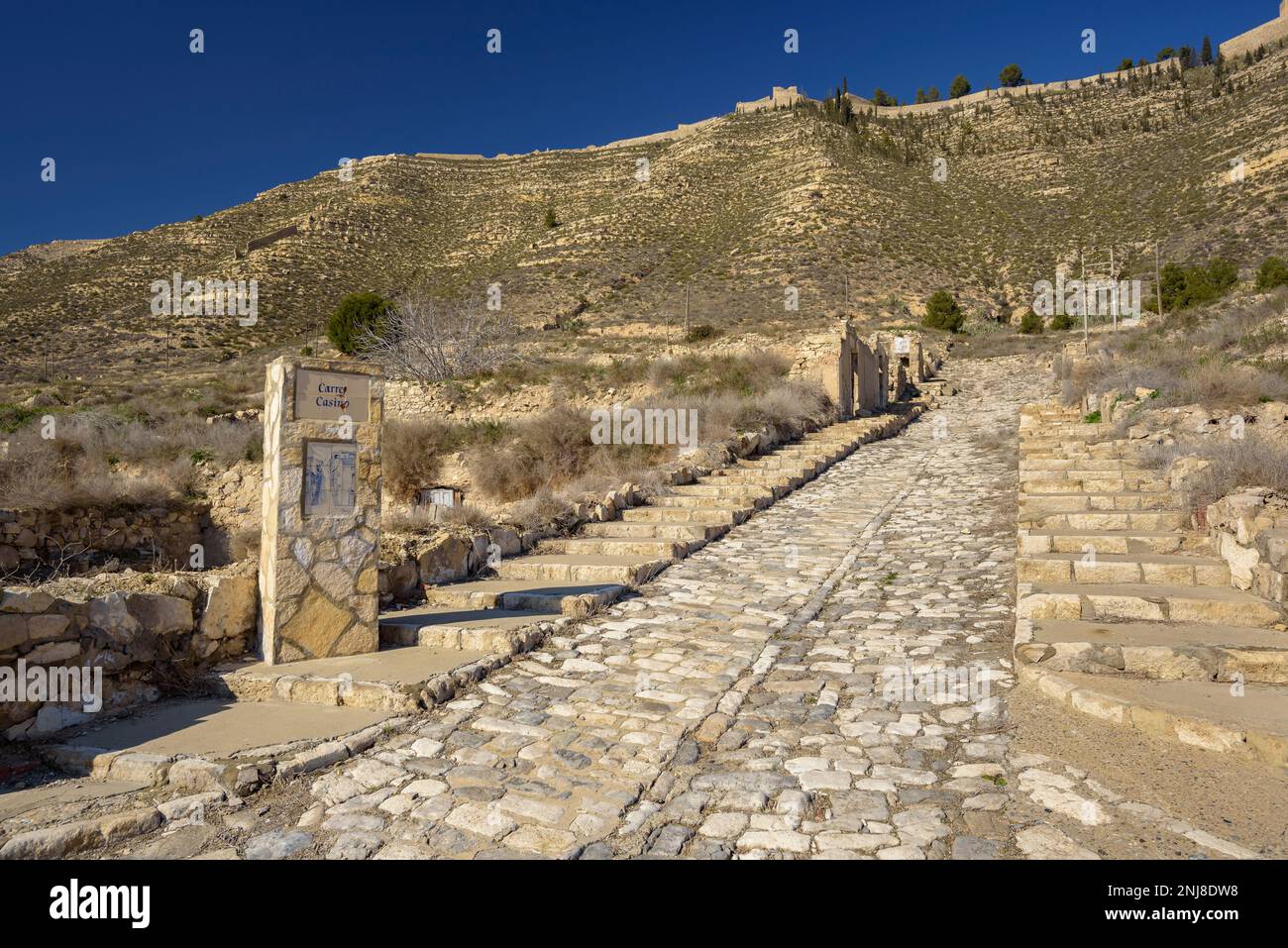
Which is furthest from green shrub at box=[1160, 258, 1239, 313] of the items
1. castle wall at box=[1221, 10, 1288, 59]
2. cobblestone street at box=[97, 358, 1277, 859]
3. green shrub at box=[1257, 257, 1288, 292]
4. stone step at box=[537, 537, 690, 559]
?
castle wall at box=[1221, 10, 1288, 59]

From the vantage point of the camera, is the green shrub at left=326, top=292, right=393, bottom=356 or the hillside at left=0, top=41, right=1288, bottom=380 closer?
Result: the green shrub at left=326, top=292, right=393, bottom=356

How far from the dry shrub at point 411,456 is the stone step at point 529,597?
31.7ft

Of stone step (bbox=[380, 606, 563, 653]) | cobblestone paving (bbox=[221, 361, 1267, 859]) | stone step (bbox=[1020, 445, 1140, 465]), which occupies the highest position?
stone step (bbox=[1020, 445, 1140, 465])

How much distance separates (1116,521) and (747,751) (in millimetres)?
5426

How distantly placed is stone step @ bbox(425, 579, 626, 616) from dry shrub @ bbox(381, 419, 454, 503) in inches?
381

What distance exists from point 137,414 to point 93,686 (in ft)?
61.0

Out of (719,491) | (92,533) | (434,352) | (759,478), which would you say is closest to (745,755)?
(719,491)

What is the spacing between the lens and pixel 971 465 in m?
13.9

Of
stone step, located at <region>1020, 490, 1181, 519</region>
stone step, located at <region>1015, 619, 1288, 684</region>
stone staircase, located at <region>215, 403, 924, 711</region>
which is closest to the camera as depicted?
stone step, located at <region>1015, 619, 1288, 684</region>

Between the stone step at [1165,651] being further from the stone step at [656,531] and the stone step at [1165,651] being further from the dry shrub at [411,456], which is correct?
the dry shrub at [411,456]

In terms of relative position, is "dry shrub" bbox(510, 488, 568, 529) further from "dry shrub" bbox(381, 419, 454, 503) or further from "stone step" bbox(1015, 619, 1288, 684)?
"dry shrub" bbox(381, 419, 454, 503)

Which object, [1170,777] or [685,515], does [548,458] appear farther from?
[1170,777]

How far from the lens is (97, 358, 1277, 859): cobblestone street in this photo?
309 centimetres
